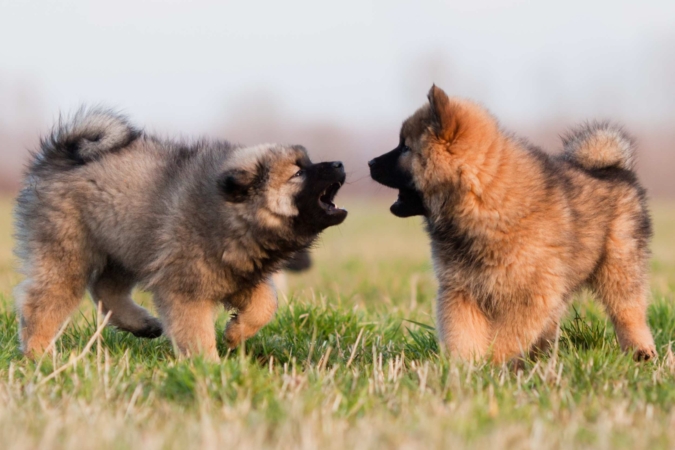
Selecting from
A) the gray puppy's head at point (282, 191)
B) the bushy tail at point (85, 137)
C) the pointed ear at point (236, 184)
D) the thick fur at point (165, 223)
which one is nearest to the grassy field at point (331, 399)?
the thick fur at point (165, 223)

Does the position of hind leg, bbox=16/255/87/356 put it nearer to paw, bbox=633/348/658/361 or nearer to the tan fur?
the tan fur

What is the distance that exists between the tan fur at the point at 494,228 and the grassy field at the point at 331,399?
0.98ft

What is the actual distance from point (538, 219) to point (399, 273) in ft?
15.1

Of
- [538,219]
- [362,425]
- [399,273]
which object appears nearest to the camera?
[362,425]

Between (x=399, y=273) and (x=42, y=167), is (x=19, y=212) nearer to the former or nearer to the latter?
(x=42, y=167)

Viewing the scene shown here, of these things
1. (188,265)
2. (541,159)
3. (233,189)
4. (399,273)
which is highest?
(541,159)

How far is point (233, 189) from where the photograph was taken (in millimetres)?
4188

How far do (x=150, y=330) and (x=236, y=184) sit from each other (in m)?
1.18

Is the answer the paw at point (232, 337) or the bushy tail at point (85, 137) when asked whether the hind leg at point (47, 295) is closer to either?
the bushy tail at point (85, 137)

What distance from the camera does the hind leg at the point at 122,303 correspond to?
4.76 meters

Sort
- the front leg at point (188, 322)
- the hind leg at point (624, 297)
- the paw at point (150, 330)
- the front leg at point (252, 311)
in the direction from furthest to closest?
the paw at point (150, 330)
the hind leg at point (624, 297)
the front leg at point (252, 311)
the front leg at point (188, 322)

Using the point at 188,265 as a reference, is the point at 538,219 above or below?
above

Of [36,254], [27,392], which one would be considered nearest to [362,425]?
[27,392]

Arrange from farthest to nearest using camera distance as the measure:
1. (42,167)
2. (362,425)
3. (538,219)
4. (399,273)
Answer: (399,273) < (42,167) < (538,219) < (362,425)
